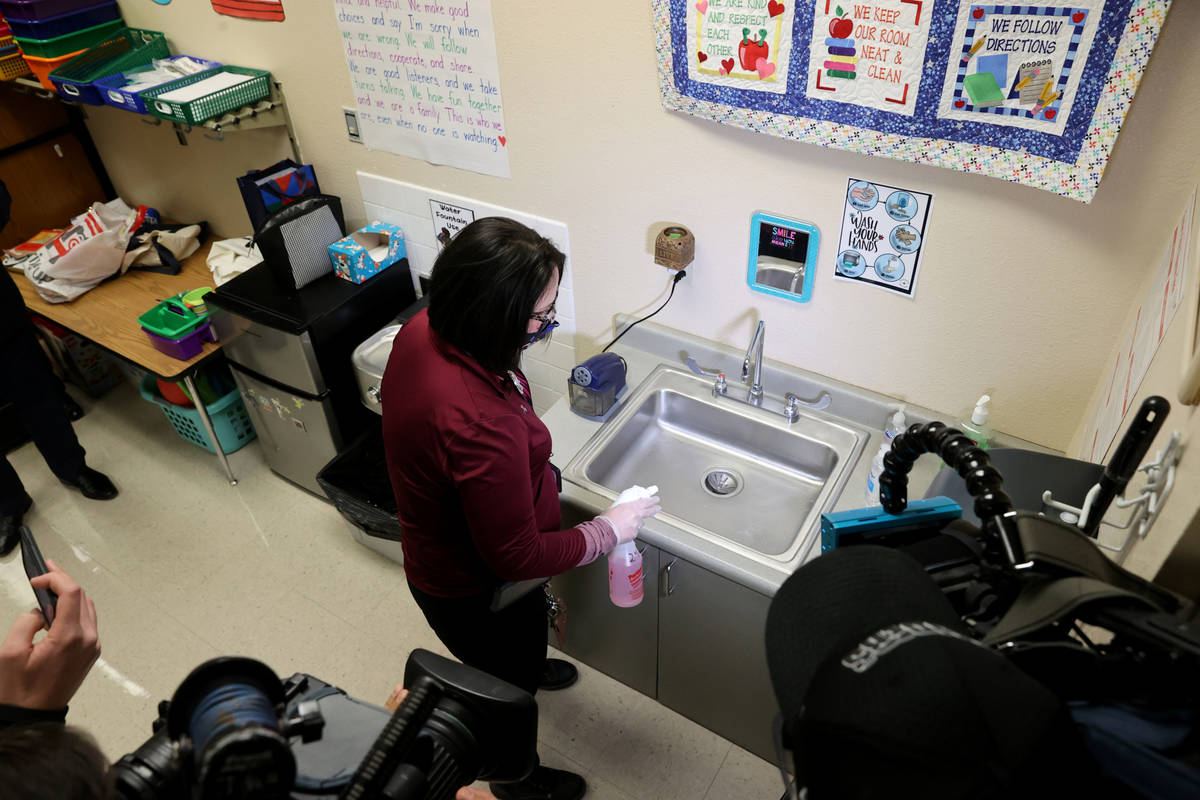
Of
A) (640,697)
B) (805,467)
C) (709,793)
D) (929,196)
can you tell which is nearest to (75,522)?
(640,697)

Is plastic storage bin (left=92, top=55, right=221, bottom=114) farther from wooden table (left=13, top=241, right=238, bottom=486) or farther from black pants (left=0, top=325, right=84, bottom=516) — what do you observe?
black pants (left=0, top=325, right=84, bottom=516)

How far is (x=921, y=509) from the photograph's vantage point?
0.76 meters

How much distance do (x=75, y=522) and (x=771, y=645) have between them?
3039 mm

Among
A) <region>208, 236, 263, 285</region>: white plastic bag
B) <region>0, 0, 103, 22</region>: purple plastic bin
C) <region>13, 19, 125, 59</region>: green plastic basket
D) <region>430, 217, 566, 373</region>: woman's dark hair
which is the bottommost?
<region>208, 236, 263, 285</region>: white plastic bag

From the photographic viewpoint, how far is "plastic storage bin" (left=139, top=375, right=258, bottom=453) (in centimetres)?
286

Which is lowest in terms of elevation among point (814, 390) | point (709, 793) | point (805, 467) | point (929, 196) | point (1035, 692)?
point (709, 793)

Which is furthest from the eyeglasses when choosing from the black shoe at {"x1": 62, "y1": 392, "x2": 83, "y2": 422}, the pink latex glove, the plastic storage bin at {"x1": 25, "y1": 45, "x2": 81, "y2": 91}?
the black shoe at {"x1": 62, "y1": 392, "x2": 83, "y2": 422}

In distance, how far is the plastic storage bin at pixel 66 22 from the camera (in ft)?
8.14

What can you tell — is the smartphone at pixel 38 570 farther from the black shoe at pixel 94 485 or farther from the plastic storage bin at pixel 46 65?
the plastic storage bin at pixel 46 65

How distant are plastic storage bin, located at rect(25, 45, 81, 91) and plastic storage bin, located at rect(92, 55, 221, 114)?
20 cm

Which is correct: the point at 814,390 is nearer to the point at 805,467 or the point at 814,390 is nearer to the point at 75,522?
the point at 805,467

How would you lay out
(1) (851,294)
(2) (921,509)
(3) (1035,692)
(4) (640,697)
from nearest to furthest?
(3) (1035,692) → (2) (921,509) → (1) (851,294) → (4) (640,697)

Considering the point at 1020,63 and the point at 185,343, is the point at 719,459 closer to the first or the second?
the point at 1020,63

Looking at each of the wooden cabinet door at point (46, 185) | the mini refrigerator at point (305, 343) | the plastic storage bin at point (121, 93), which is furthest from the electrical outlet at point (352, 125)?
the wooden cabinet door at point (46, 185)
